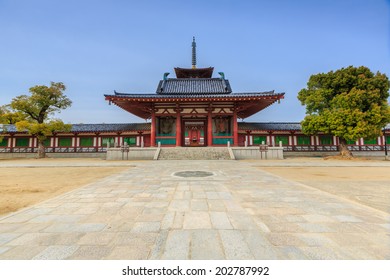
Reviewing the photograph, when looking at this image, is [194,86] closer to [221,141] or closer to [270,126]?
[221,141]

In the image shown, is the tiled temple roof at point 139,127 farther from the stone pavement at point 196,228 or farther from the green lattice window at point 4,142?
the stone pavement at point 196,228

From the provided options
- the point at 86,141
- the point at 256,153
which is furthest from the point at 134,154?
the point at 256,153

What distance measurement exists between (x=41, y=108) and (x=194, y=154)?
62.4 feet

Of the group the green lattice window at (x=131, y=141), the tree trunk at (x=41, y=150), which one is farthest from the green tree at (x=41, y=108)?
the green lattice window at (x=131, y=141)

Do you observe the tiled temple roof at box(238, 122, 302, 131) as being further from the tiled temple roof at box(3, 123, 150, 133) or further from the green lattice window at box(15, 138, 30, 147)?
the green lattice window at box(15, 138, 30, 147)

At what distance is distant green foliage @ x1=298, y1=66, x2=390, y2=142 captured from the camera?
15.4m

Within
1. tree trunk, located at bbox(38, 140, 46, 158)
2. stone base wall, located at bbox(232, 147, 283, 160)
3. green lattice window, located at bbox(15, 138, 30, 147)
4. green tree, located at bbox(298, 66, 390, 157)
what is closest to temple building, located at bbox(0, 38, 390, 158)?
green lattice window, located at bbox(15, 138, 30, 147)

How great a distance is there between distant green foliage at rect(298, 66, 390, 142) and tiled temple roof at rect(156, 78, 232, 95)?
968cm

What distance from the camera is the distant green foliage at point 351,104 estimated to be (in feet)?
50.5

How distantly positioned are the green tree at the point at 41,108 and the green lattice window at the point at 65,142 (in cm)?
181

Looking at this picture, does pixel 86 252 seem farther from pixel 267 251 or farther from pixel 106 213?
pixel 267 251

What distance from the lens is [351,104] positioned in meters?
15.6

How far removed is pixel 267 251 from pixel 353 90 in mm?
20319
